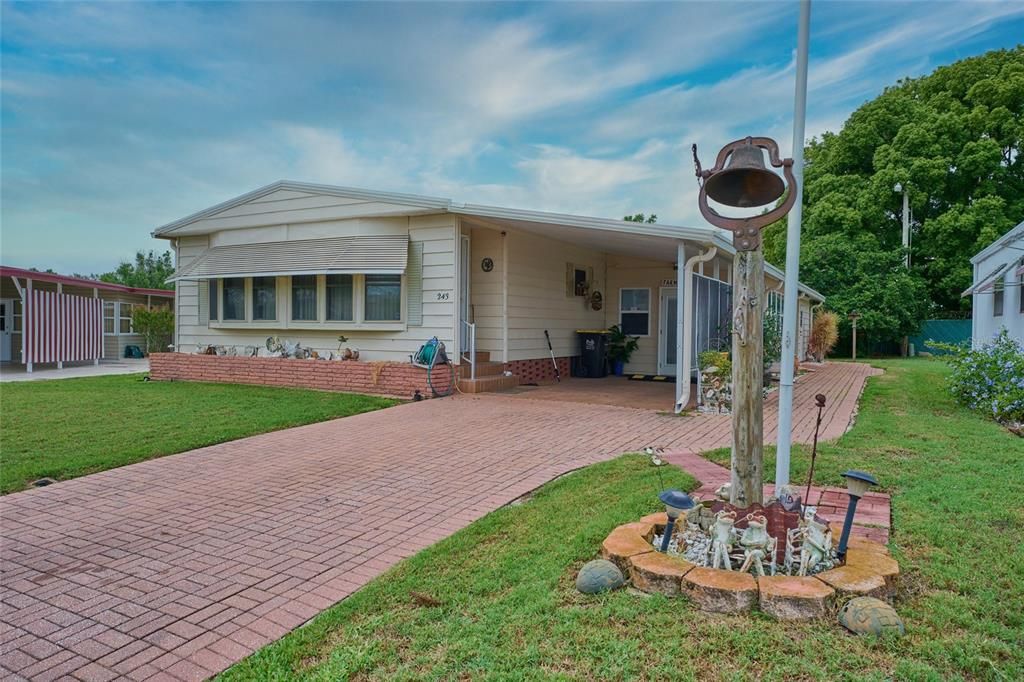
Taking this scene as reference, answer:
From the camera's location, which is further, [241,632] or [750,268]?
[750,268]

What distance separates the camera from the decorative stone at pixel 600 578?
9.35 ft

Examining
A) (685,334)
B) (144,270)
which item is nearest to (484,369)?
(685,334)

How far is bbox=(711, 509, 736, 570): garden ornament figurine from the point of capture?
288cm

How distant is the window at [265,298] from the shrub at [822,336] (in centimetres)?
1668

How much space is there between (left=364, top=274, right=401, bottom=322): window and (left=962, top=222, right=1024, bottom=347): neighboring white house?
10390 mm

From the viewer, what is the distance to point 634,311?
1449 cm

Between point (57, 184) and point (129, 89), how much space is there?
201 inches

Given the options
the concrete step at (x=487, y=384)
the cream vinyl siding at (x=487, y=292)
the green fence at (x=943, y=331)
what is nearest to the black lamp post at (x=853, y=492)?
the concrete step at (x=487, y=384)

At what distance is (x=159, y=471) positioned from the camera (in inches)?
218

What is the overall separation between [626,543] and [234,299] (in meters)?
11.8

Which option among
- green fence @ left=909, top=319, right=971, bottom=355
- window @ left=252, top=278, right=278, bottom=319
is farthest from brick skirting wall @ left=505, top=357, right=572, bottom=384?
green fence @ left=909, top=319, right=971, bottom=355

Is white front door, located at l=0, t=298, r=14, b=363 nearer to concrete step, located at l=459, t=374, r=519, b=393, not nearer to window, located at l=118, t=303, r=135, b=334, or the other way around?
window, located at l=118, t=303, r=135, b=334

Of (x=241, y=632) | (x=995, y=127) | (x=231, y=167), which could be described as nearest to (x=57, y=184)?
(x=231, y=167)

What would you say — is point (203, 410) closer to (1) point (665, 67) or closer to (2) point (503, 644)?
(2) point (503, 644)
